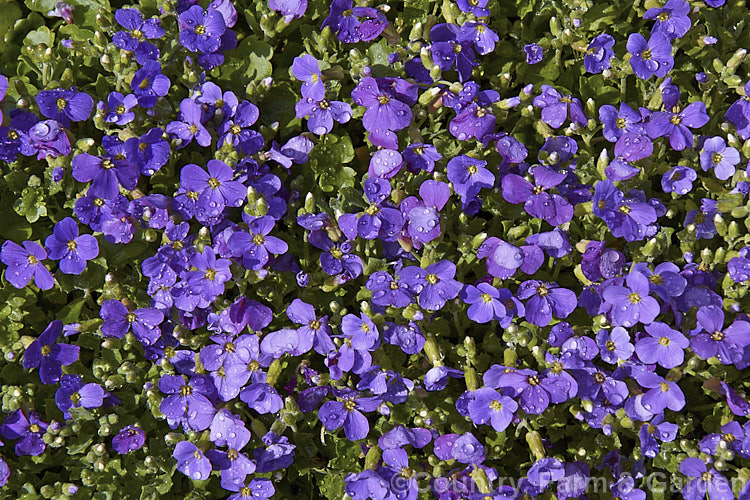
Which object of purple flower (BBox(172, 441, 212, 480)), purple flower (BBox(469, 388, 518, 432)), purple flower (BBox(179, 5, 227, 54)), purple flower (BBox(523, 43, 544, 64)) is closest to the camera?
purple flower (BBox(469, 388, 518, 432))

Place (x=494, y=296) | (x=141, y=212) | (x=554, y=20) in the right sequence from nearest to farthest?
(x=494, y=296) < (x=141, y=212) < (x=554, y=20)

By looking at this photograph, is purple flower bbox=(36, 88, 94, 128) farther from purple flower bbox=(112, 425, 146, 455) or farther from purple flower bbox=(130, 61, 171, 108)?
purple flower bbox=(112, 425, 146, 455)

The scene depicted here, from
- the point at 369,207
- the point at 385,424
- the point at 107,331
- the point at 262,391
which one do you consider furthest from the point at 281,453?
the point at 369,207

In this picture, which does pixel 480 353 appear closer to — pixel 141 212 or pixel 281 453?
pixel 281 453

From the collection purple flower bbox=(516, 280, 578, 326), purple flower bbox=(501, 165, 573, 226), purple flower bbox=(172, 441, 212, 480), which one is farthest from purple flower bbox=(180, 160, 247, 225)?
purple flower bbox=(516, 280, 578, 326)

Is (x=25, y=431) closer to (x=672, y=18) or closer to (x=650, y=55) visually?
(x=650, y=55)

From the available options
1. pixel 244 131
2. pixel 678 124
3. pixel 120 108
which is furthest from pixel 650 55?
pixel 120 108
